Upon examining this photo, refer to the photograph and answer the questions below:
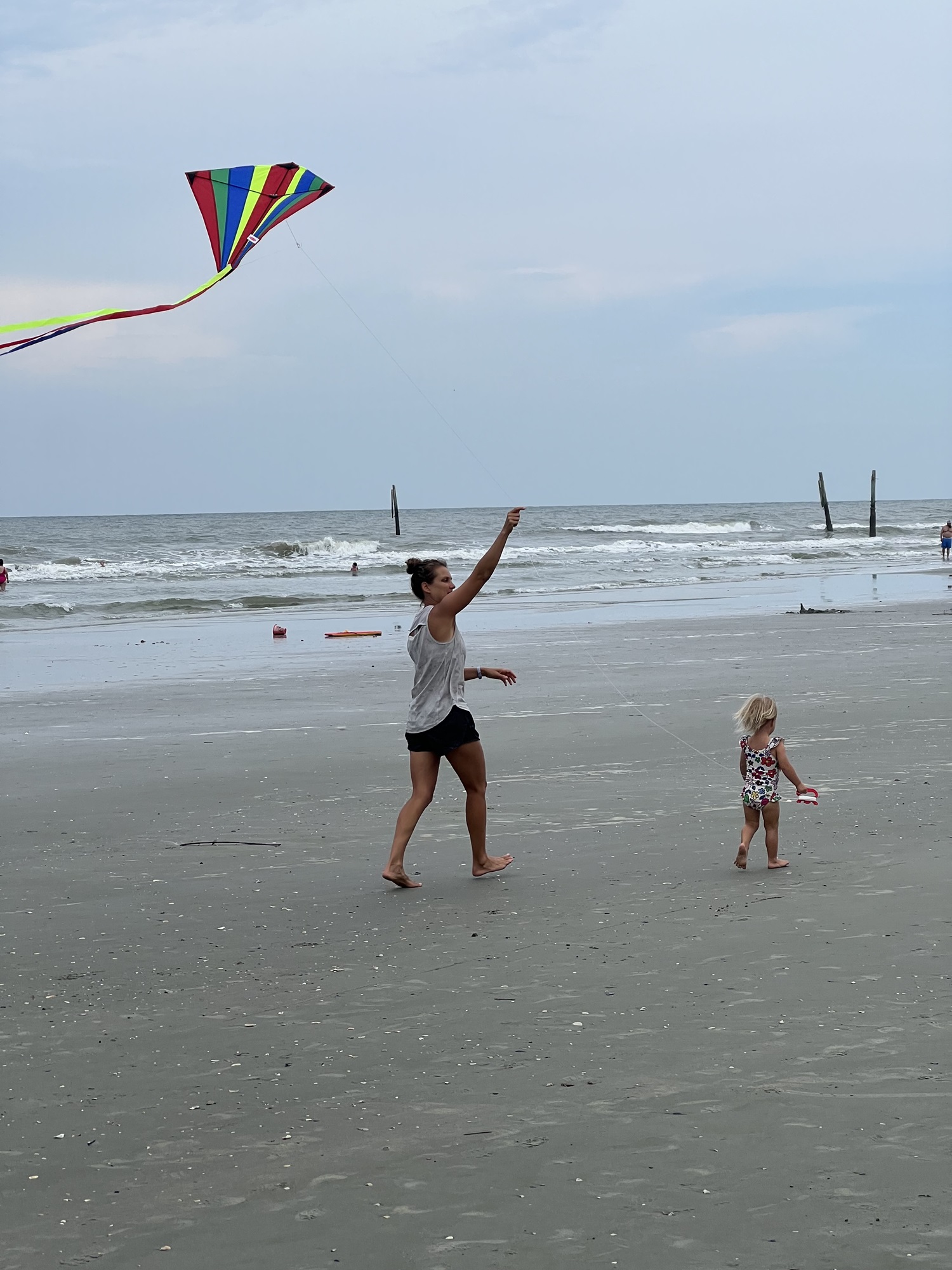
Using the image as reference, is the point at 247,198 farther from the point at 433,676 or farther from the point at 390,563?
the point at 390,563

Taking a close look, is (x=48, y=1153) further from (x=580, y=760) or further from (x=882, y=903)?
(x=580, y=760)

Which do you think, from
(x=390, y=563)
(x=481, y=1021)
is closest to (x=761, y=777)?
(x=481, y=1021)

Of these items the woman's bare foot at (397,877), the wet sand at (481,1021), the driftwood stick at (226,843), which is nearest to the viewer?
the wet sand at (481,1021)

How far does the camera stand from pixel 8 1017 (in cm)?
440

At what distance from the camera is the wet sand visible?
9.98 feet

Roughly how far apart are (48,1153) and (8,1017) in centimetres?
106

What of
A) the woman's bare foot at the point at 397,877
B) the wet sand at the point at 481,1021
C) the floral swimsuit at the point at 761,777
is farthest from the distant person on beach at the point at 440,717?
the floral swimsuit at the point at 761,777

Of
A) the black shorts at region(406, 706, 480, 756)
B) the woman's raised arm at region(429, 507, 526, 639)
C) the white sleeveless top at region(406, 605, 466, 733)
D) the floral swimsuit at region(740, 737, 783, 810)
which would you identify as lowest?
the floral swimsuit at region(740, 737, 783, 810)

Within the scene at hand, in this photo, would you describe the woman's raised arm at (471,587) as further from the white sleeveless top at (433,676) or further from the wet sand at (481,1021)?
the wet sand at (481,1021)

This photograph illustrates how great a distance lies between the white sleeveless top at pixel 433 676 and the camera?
20.4ft

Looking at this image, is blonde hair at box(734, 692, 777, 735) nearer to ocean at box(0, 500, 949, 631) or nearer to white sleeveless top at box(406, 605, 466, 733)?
white sleeveless top at box(406, 605, 466, 733)

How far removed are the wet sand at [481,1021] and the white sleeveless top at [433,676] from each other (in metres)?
0.75

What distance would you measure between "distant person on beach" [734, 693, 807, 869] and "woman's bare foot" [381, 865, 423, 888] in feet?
4.86

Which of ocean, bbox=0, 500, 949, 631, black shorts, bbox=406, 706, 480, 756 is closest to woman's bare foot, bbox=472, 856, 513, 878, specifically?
black shorts, bbox=406, 706, 480, 756
